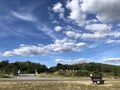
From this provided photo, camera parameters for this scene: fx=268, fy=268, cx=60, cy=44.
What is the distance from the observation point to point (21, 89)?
81.4 ft

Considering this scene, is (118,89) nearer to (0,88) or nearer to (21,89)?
(21,89)

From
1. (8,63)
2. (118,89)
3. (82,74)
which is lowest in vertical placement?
(118,89)

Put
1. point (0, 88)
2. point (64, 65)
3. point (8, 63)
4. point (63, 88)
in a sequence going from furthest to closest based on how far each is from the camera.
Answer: point (64, 65) < point (8, 63) < point (63, 88) < point (0, 88)

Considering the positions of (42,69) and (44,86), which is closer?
(44,86)

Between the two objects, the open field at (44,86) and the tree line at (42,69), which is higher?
the tree line at (42,69)

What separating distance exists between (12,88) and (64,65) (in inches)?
3529

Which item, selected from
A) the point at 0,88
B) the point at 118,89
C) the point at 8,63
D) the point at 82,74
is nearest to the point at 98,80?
the point at 118,89

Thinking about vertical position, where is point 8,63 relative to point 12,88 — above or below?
above

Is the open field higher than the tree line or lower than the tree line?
lower

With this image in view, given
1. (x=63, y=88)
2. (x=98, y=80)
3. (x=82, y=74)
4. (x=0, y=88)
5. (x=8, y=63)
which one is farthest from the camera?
(x=8, y=63)

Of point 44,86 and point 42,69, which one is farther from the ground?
point 42,69

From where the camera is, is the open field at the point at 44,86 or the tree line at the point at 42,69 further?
the tree line at the point at 42,69

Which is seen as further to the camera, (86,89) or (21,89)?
(86,89)

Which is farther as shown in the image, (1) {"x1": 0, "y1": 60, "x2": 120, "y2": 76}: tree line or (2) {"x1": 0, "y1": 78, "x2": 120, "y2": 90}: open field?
(1) {"x1": 0, "y1": 60, "x2": 120, "y2": 76}: tree line
